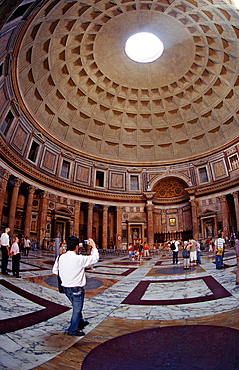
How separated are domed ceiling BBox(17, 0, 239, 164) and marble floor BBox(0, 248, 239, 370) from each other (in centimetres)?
2102

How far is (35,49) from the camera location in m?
23.6

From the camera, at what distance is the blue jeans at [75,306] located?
3441 millimetres

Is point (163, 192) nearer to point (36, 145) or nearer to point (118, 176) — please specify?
point (118, 176)

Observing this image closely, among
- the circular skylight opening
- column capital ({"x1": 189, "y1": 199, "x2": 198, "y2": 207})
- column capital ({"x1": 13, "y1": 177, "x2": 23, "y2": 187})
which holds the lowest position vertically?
column capital ({"x1": 189, "y1": 199, "x2": 198, "y2": 207})

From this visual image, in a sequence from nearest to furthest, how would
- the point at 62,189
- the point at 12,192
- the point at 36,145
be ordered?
the point at 12,192 → the point at 36,145 → the point at 62,189

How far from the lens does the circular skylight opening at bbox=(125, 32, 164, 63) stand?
3012cm

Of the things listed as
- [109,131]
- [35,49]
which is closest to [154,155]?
[109,131]

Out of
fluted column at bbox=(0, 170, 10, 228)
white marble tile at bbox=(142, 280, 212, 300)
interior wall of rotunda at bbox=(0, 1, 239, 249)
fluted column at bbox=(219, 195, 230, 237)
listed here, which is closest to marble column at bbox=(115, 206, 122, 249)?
interior wall of rotunda at bbox=(0, 1, 239, 249)

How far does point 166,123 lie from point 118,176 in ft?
37.1

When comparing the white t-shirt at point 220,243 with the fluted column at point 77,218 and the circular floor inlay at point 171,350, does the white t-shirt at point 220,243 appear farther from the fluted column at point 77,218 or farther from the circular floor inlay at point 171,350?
the fluted column at point 77,218

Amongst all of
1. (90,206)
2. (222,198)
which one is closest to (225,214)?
(222,198)

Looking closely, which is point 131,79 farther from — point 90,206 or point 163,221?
point 163,221

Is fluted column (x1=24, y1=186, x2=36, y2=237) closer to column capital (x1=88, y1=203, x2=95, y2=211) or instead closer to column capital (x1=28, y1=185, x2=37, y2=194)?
column capital (x1=28, y1=185, x2=37, y2=194)

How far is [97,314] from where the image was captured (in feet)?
14.6
